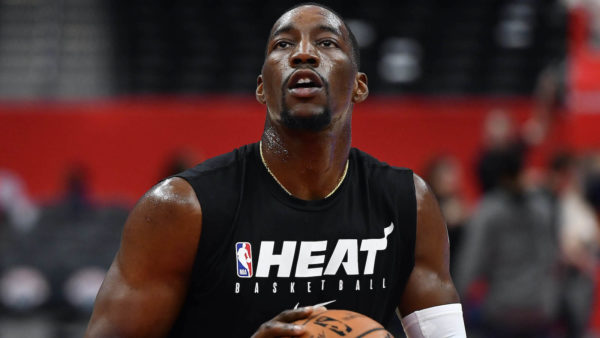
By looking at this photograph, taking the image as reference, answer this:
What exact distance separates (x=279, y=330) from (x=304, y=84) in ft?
2.53

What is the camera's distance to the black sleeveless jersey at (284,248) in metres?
2.63

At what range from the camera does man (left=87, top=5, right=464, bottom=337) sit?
255 cm

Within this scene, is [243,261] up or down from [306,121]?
down

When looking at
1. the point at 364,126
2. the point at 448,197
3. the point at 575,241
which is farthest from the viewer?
the point at 364,126

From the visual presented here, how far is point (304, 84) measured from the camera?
2697mm

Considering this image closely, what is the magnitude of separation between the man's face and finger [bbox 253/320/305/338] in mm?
627

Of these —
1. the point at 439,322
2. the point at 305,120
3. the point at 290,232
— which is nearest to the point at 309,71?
the point at 305,120

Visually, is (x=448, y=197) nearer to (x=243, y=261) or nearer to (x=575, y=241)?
(x=575, y=241)

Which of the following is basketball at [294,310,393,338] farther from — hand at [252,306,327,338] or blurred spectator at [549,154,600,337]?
blurred spectator at [549,154,600,337]

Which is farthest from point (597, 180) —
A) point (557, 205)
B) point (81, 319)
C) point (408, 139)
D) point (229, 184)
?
point (229, 184)

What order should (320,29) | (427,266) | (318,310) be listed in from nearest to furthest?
(318,310), (320,29), (427,266)

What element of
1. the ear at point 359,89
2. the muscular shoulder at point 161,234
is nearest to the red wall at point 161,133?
the ear at point 359,89

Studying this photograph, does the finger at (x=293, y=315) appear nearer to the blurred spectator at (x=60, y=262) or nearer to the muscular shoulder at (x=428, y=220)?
the muscular shoulder at (x=428, y=220)

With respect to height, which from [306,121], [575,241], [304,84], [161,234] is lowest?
[575,241]
